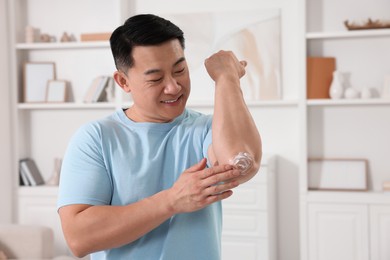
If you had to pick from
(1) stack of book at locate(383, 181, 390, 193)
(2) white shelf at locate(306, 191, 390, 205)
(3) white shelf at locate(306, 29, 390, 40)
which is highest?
(3) white shelf at locate(306, 29, 390, 40)

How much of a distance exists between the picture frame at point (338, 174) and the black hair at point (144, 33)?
126 inches

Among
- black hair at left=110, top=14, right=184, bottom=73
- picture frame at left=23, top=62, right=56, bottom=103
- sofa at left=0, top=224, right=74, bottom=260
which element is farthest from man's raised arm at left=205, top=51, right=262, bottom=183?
picture frame at left=23, top=62, right=56, bottom=103

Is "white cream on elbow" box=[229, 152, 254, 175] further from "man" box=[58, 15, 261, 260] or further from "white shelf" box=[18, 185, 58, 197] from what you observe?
"white shelf" box=[18, 185, 58, 197]

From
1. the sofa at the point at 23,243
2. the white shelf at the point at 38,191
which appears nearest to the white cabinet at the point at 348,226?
the sofa at the point at 23,243

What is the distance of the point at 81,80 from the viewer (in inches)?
191

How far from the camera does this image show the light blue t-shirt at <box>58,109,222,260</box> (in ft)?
4.00

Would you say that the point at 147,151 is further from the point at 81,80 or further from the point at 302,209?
the point at 81,80

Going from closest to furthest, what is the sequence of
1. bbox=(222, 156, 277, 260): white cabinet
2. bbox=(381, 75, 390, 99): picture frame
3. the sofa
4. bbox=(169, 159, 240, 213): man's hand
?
bbox=(169, 159, 240, 213): man's hand
the sofa
bbox=(222, 156, 277, 260): white cabinet
bbox=(381, 75, 390, 99): picture frame

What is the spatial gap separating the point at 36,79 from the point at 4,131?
453 mm

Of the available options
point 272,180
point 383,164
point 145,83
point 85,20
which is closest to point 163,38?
point 145,83

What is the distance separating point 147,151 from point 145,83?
13 centimetres

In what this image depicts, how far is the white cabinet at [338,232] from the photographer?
163 inches

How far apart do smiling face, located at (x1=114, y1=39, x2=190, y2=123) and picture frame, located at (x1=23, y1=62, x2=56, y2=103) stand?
366 centimetres

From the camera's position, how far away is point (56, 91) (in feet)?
15.6
